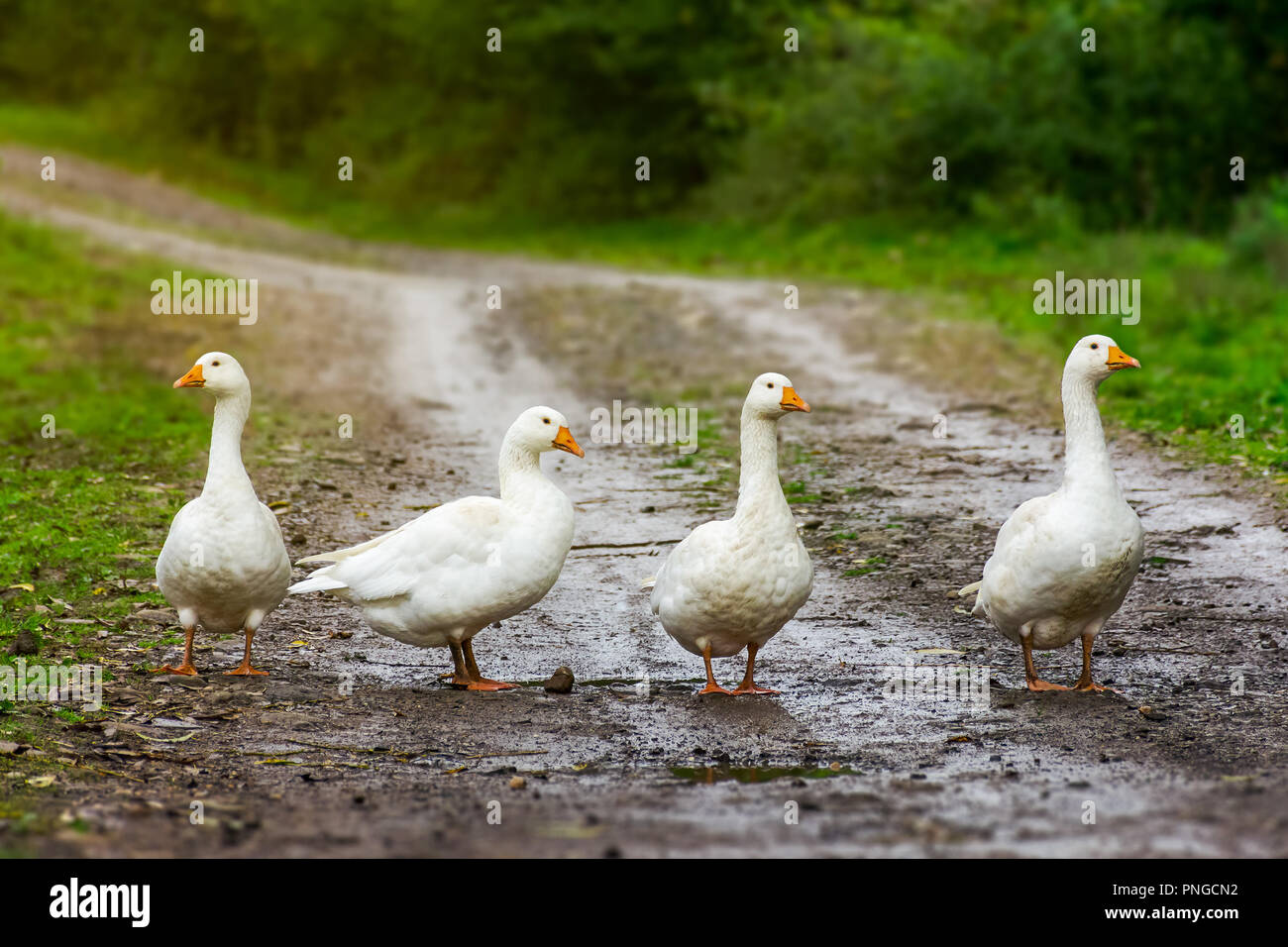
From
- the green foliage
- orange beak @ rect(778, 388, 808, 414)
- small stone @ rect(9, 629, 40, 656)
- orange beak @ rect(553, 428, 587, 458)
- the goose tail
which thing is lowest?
small stone @ rect(9, 629, 40, 656)

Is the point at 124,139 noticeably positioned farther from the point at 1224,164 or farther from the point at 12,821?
the point at 12,821

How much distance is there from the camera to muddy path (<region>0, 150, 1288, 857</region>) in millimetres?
5039

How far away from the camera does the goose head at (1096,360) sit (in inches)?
281

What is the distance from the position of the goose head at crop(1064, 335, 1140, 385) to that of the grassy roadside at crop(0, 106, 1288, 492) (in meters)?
4.27

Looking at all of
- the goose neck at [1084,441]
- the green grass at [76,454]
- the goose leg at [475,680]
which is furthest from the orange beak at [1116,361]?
the green grass at [76,454]

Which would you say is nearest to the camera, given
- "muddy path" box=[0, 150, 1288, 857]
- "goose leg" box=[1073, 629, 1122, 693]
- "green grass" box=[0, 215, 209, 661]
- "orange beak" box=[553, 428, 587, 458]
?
"muddy path" box=[0, 150, 1288, 857]

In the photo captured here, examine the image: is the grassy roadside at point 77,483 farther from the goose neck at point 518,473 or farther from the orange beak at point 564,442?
the orange beak at point 564,442

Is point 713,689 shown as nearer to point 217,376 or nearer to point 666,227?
point 217,376

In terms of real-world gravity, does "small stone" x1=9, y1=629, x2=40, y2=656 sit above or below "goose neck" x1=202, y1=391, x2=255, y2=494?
below

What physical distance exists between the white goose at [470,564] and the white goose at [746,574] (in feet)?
2.06

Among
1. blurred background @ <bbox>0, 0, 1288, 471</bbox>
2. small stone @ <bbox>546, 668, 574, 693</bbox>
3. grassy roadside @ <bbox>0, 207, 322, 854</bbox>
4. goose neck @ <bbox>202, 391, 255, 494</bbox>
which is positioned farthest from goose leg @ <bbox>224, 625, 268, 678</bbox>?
blurred background @ <bbox>0, 0, 1288, 471</bbox>

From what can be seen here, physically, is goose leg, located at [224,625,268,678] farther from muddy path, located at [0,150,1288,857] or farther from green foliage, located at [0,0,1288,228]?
green foliage, located at [0,0,1288,228]

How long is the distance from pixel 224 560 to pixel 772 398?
2.74 meters

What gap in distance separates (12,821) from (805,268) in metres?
22.6
